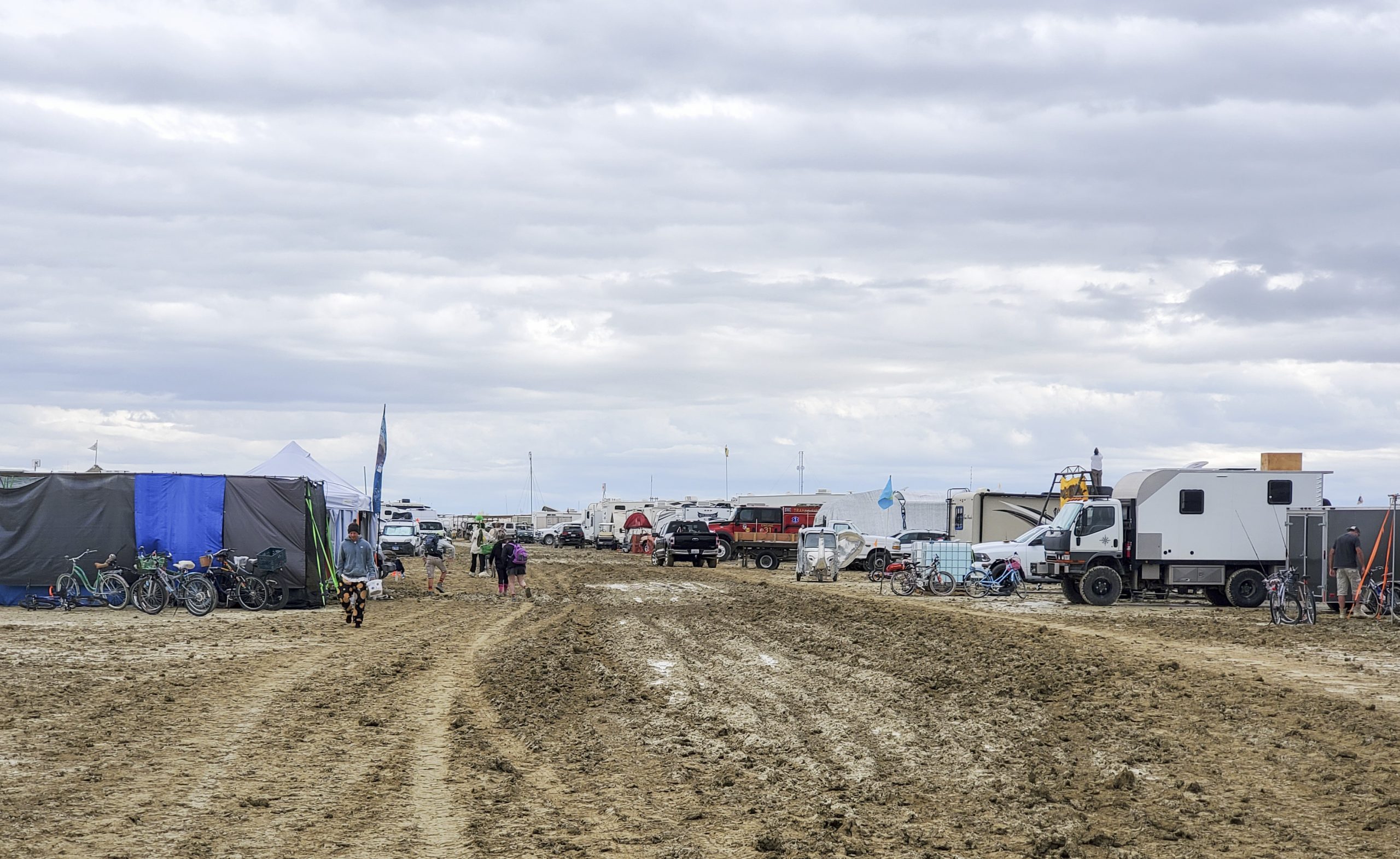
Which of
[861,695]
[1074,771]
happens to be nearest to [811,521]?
[861,695]

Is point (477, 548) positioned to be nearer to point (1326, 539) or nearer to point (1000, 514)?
point (1000, 514)

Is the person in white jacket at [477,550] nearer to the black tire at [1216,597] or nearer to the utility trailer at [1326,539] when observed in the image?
the black tire at [1216,597]

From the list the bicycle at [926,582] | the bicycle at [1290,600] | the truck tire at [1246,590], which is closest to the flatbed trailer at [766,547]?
the bicycle at [926,582]

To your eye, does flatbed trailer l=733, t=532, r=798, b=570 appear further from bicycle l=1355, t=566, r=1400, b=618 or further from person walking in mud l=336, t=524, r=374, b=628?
person walking in mud l=336, t=524, r=374, b=628

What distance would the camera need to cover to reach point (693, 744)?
A: 10469 millimetres

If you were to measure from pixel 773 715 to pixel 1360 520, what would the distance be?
17.2 m

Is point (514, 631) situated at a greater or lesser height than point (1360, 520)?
lesser

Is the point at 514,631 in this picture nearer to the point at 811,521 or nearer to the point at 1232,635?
the point at 1232,635

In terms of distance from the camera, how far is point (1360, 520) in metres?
24.5

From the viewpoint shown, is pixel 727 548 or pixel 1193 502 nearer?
pixel 1193 502

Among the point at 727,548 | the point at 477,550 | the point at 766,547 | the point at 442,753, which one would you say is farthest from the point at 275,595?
the point at 727,548

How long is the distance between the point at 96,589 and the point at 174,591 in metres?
1.92

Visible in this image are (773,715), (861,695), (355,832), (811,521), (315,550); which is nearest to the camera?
(355,832)

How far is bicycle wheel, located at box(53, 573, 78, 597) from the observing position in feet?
78.7
